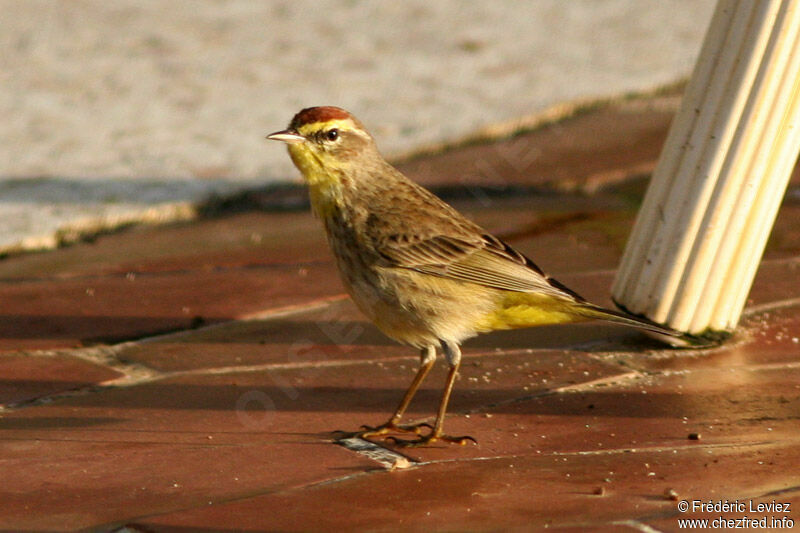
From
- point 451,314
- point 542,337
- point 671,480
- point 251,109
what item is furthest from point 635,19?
point 671,480

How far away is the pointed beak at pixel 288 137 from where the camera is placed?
14.8 feet

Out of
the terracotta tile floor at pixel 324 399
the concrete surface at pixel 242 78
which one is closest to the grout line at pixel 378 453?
the terracotta tile floor at pixel 324 399

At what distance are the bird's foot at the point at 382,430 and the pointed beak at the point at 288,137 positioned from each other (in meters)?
1.08

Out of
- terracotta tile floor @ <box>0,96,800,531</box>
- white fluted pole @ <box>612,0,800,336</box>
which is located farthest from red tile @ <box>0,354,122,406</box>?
white fluted pole @ <box>612,0,800,336</box>

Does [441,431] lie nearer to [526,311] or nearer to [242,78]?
[526,311]

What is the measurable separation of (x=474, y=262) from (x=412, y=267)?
0.29 m

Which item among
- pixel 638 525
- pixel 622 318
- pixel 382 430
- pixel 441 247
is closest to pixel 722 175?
pixel 622 318

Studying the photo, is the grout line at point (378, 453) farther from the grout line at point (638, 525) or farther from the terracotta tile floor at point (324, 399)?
the grout line at point (638, 525)

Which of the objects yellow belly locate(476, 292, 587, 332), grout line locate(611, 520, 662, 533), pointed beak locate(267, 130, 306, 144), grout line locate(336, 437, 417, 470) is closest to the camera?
grout line locate(611, 520, 662, 533)

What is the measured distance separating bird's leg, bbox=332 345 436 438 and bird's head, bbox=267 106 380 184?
0.73 meters

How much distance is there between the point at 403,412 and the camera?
423cm

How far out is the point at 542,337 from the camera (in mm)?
5012

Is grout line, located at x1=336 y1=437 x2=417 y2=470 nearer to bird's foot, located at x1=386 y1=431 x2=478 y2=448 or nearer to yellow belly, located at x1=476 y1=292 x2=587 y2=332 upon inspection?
bird's foot, located at x1=386 y1=431 x2=478 y2=448

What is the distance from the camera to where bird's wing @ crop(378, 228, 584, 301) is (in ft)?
14.1
